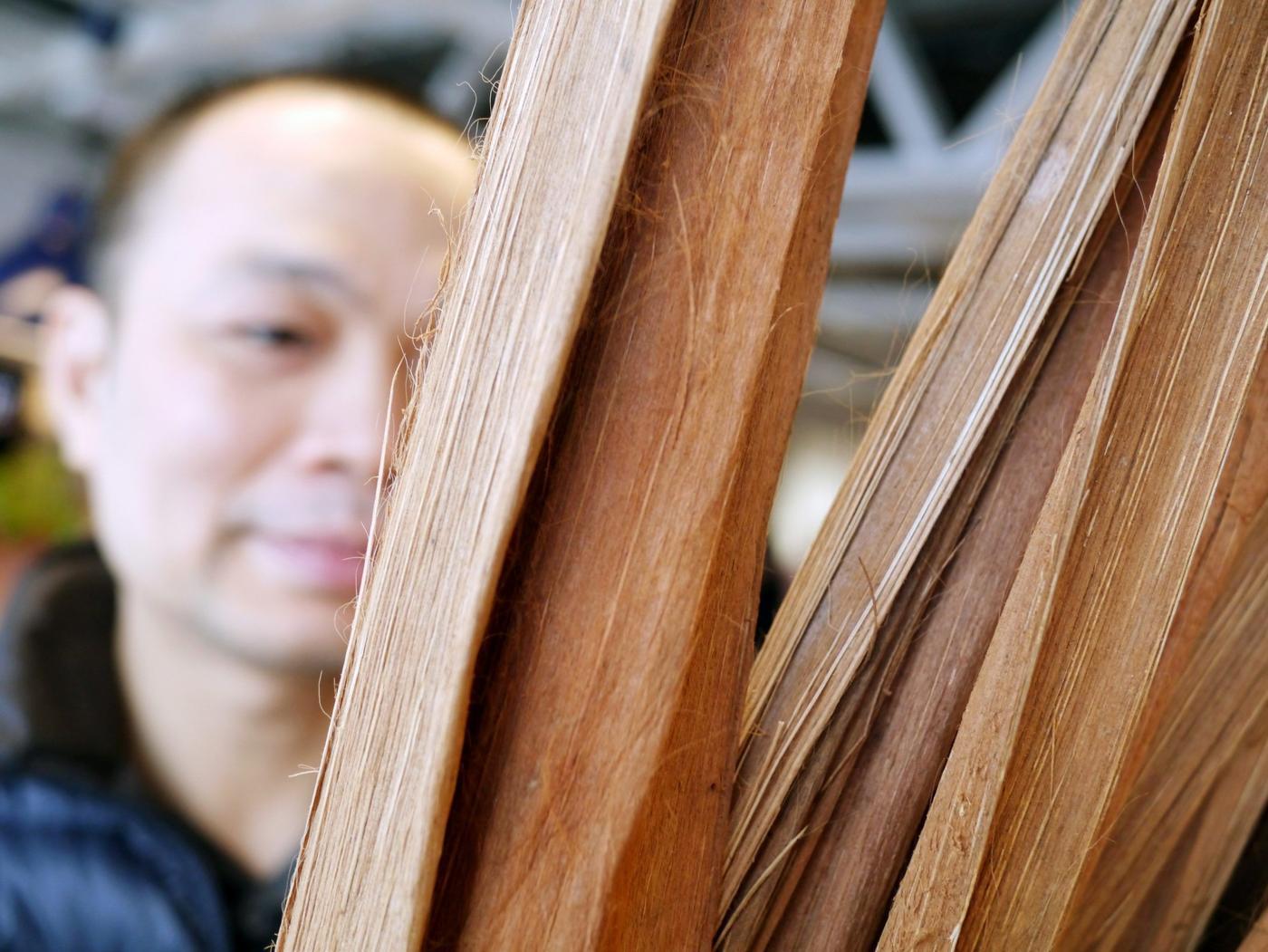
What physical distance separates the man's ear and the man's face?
7 cm

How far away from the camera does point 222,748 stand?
72 cm

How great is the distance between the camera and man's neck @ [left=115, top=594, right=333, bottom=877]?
2.31 feet

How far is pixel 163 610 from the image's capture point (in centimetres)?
68

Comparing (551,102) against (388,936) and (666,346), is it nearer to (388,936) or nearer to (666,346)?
(666,346)

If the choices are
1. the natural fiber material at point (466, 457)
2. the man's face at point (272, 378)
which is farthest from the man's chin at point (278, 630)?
the natural fiber material at point (466, 457)

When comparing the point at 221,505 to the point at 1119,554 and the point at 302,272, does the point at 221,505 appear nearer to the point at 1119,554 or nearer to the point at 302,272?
the point at 302,272

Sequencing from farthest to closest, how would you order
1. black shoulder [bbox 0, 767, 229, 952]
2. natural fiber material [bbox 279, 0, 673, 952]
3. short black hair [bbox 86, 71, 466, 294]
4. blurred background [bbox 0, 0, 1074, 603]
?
1. blurred background [bbox 0, 0, 1074, 603]
2. short black hair [bbox 86, 71, 466, 294]
3. black shoulder [bbox 0, 767, 229, 952]
4. natural fiber material [bbox 279, 0, 673, 952]

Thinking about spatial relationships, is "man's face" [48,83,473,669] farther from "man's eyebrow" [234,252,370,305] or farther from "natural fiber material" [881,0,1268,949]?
"natural fiber material" [881,0,1268,949]

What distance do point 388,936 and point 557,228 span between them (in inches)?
5.4

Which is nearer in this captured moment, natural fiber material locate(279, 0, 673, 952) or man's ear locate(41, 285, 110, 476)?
natural fiber material locate(279, 0, 673, 952)

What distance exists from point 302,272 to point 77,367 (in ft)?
0.84

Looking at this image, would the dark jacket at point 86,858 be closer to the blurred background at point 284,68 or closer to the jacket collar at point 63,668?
the jacket collar at point 63,668

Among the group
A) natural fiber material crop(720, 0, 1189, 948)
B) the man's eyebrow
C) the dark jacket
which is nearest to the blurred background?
the dark jacket

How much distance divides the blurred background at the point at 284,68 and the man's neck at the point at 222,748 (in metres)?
0.98
